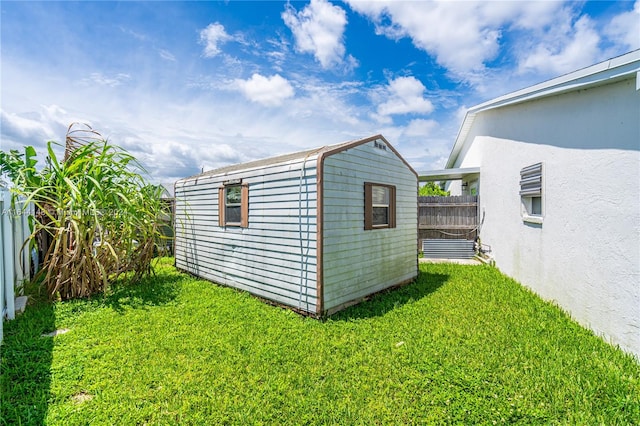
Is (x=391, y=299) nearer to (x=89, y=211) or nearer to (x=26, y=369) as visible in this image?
(x=26, y=369)

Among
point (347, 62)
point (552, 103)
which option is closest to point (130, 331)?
A: point (552, 103)

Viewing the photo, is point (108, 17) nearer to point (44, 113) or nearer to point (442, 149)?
point (44, 113)

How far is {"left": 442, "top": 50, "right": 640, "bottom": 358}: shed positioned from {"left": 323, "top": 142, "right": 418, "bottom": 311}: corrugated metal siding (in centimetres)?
246

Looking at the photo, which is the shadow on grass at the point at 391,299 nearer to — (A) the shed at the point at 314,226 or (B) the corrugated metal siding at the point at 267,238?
(A) the shed at the point at 314,226

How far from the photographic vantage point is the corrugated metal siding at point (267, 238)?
4496 mm

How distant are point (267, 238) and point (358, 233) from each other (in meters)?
1.64

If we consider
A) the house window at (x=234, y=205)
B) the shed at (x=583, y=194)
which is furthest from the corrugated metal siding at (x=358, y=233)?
the shed at (x=583, y=194)

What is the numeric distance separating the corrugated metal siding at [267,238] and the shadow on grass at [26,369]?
2.84 meters

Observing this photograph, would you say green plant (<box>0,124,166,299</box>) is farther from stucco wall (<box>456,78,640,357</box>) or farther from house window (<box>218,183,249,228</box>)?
stucco wall (<box>456,78,640,357</box>)

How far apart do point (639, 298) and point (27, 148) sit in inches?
384

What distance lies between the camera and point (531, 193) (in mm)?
5625

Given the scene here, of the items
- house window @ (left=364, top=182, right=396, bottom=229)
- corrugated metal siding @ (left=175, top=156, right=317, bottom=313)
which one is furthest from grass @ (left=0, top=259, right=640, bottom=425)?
house window @ (left=364, top=182, right=396, bottom=229)

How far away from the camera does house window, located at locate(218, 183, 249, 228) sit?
5.59 metres

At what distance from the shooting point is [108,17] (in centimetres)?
547
